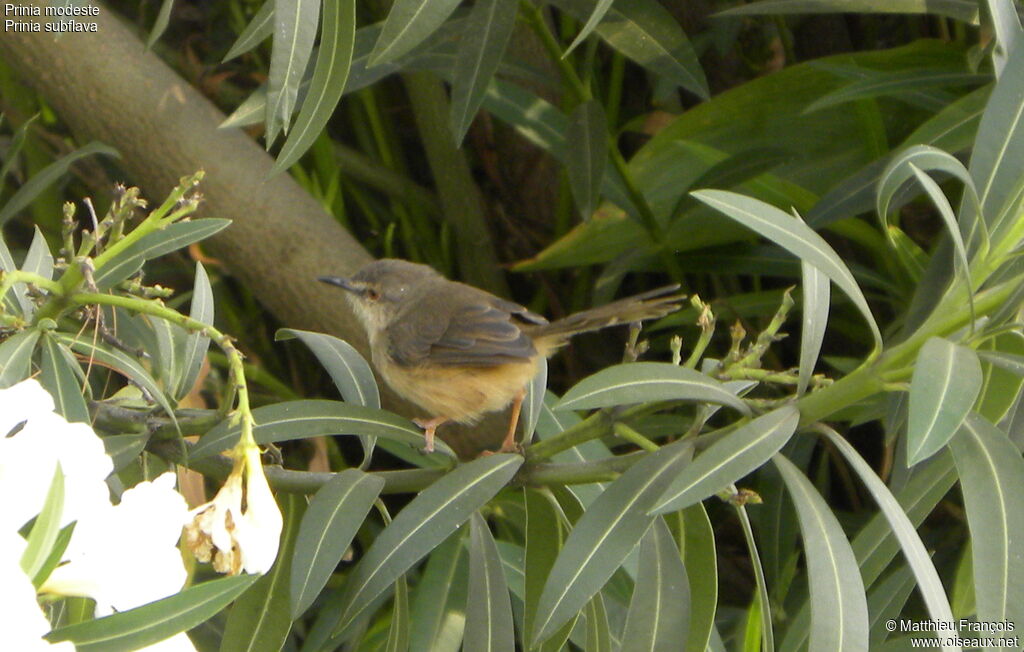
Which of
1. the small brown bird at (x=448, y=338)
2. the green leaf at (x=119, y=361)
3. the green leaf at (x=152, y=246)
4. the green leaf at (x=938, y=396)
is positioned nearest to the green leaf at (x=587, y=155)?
the small brown bird at (x=448, y=338)

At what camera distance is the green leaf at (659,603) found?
4.48ft

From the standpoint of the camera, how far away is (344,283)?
2449mm

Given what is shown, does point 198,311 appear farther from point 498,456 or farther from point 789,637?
point 789,637

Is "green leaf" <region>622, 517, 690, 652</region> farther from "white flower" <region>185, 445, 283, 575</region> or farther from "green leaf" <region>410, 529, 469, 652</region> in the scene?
"white flower" <region>185, 445, 283, 575</region>

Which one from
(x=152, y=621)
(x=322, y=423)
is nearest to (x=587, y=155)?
(x=322, y=423)

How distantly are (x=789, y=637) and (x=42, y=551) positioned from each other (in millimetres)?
1195

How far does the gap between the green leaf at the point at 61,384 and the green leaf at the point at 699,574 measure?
828mm

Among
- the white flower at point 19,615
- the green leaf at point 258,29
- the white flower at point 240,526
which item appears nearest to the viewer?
the white flower at point 19,615

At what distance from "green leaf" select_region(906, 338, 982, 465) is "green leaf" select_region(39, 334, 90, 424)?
98 cm

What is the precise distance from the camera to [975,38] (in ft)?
8.55

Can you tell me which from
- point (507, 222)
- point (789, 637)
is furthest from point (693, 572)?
point (507, 222)

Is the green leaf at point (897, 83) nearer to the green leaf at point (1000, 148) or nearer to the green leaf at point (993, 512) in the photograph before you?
the green leaf at point (1000, 148)

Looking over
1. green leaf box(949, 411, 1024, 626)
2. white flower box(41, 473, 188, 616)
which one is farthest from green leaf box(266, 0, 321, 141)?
green leaf box(949, 411, 1024, 626)

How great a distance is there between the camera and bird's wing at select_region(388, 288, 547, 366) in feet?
7.38
